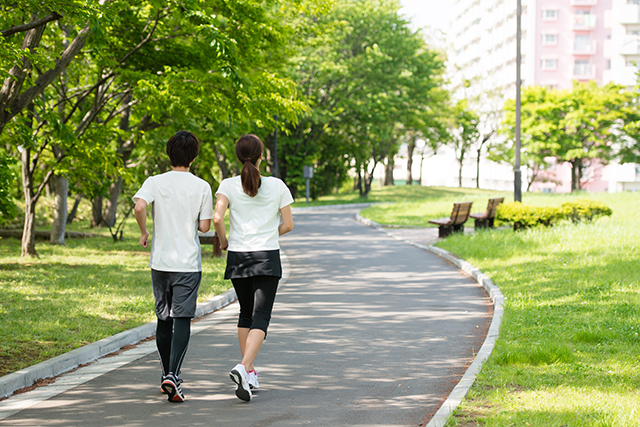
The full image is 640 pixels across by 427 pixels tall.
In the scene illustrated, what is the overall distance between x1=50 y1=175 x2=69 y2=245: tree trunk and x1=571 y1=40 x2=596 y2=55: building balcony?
62061 millimetres

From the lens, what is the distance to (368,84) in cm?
3700

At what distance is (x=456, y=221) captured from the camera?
58.0 feet

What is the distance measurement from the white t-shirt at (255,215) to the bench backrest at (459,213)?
1259 centimetres

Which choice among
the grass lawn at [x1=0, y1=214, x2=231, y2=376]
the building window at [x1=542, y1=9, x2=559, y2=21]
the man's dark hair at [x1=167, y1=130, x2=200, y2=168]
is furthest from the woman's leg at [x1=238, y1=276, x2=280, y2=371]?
the building window at [x1=542, y1=9, x2=559, y2=21]

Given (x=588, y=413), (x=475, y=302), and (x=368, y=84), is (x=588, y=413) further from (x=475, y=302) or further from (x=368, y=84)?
(x=368, y=84)

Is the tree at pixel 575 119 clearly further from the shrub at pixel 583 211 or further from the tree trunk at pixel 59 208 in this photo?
the tree trunk at pixel 59 208

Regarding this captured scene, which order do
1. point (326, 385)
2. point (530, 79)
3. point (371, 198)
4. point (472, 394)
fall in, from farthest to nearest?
point (530, 79) → point (371, 198) → point (326, 385) → point (472, 394)

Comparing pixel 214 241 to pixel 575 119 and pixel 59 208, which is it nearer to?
pixel 59 208


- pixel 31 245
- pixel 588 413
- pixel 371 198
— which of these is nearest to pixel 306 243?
pixel 31 245

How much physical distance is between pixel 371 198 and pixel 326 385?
1477 inches

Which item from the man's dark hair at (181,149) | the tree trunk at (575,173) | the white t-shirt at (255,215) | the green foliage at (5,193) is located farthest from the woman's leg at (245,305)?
the tree trunk at (575,173)

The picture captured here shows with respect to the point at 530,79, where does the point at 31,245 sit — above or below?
below

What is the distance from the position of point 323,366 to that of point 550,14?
7004cm

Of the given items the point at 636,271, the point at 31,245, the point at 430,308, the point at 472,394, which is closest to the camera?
A: the point at 472,394
